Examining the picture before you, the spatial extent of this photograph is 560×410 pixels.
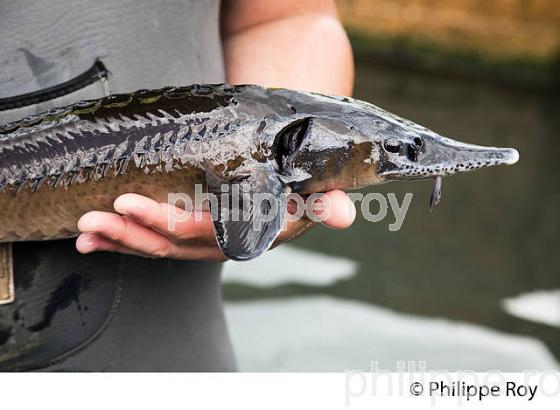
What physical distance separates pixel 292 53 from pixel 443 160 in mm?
408

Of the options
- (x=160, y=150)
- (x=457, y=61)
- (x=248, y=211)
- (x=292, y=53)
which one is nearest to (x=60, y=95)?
(x=160, y=150)

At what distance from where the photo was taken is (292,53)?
1.43m

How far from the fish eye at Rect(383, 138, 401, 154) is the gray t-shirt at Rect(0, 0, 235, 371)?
12.1 inches

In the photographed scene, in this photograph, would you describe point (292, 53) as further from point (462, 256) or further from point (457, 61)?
point (457, 61)

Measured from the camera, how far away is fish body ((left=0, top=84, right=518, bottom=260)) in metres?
1.08

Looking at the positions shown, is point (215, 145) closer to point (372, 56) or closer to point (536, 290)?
point (536, 290)

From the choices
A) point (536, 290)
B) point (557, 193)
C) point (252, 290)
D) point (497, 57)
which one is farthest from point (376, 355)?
point (497, 57)

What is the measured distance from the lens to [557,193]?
173 inches

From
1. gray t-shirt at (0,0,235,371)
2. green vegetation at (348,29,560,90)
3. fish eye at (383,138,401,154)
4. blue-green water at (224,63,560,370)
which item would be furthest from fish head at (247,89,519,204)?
green vegetation at (348,29,560,90)

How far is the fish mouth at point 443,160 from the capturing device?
3.72 ft

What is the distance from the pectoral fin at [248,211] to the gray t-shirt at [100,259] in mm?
230

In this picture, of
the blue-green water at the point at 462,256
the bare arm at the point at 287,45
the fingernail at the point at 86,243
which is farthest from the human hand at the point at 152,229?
the blue-green water at the point at 462,256
